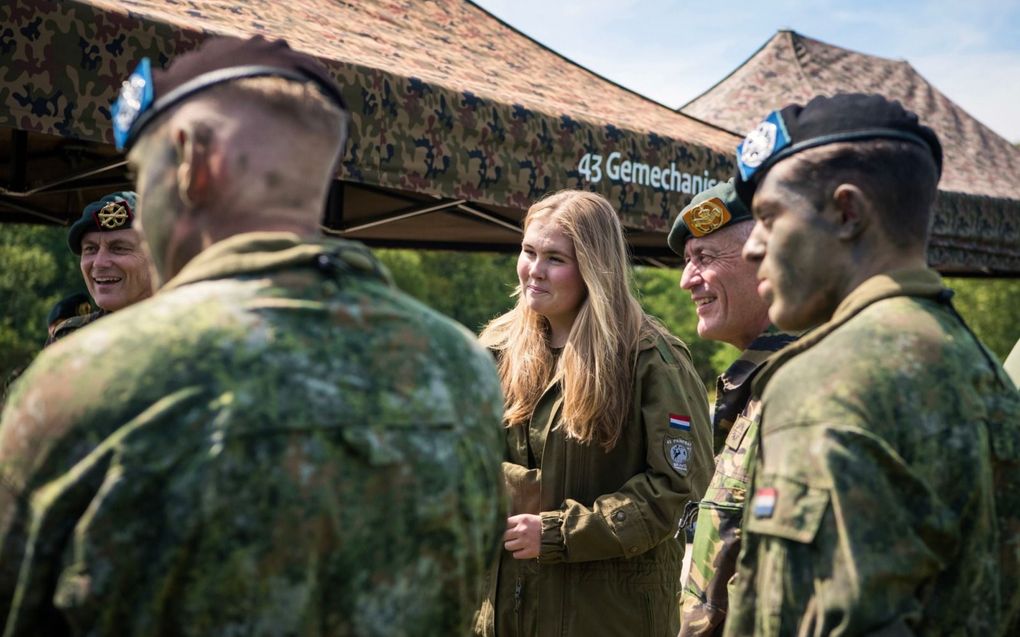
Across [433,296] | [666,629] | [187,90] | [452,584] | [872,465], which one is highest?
[187,90]

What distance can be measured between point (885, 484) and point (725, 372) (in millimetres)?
1196

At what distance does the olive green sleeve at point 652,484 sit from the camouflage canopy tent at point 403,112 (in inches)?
43.2

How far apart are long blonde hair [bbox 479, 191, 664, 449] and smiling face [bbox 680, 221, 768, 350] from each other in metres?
0.26

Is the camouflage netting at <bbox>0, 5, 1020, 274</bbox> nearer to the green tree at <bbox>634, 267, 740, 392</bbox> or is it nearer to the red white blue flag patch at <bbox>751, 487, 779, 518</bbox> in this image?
the red white blue flag patch at <bbox>751, 487, 779, 518</bbox>

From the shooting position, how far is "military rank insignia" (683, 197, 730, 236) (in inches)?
122

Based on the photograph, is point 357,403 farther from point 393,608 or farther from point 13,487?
point 13,487

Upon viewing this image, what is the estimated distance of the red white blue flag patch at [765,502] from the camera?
1.60 metres

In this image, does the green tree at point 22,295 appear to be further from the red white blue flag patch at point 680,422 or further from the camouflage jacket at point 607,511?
the red white blue flag patch at point 680,422

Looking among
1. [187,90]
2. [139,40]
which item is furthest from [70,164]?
[187,90]

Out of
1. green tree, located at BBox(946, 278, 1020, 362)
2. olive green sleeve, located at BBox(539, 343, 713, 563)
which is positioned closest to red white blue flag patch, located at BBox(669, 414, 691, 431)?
olive green sleeve, located at BBox(539, 343, 713, 563)

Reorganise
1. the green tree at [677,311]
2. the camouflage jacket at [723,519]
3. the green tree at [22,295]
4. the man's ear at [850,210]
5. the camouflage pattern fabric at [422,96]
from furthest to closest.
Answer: the green tree at [677,311] → the green tree at [22,295] → the camouflage pattern fabric at [422,96] → the camouflage jacket at [723,519] → the man's ear at [850,210]

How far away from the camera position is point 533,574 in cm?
310

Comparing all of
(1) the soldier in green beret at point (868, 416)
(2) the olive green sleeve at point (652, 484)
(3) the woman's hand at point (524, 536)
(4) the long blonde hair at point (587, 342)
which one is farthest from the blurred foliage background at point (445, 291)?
(1) the soldier in green beret at point (868, 416)

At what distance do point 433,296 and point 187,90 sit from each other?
142 feet
